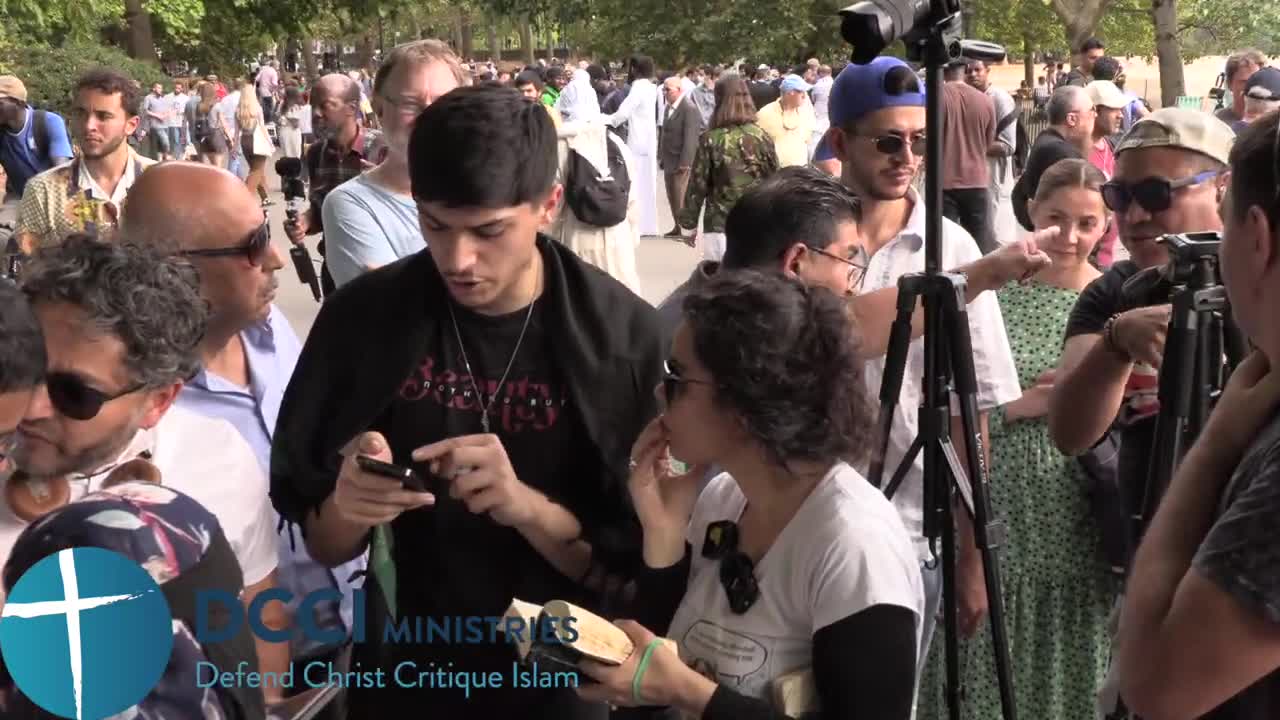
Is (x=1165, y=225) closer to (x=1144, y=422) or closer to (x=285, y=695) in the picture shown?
(x=1144, y=422)

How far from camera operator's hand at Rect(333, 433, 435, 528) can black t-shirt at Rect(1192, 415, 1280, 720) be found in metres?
1.23

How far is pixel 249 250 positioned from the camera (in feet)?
9.70

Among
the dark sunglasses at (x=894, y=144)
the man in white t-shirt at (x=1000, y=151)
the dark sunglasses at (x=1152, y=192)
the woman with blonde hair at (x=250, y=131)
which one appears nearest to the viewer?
the dark sunglasses at (x=1152, y=192)

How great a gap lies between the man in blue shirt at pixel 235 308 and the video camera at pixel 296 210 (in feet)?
7.75

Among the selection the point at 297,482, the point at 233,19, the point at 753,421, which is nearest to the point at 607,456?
the point at 753,421

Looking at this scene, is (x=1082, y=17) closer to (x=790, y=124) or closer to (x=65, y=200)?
(x=790, y=124)

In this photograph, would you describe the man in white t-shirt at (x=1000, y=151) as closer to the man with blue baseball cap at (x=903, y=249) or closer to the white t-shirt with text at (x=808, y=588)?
the man with blue baseball cap at (x=903, y=249)

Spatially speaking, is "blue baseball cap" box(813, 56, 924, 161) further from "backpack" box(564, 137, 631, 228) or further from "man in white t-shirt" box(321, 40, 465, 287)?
"backpack" box(564, 137, 631, 228)

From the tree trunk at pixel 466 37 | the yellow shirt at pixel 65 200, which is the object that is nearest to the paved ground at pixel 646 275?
the yellow shirt at pixel 65 200

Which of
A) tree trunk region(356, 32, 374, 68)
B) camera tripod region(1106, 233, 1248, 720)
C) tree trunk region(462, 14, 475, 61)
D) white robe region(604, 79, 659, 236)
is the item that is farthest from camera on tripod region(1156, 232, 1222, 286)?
tree trunk region(462, 14, 475, 61)

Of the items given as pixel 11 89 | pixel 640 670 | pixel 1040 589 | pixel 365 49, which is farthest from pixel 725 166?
pixel 365 49

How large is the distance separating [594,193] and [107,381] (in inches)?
183

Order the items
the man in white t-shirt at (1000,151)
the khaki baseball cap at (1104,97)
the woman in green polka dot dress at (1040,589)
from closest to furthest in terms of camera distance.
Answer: the woman in green polka dot dress at (1040,589), the khaki baseball cap at (1104,97), the man in white t-shirt at (1000,151)

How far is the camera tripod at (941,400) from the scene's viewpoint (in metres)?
3.01
